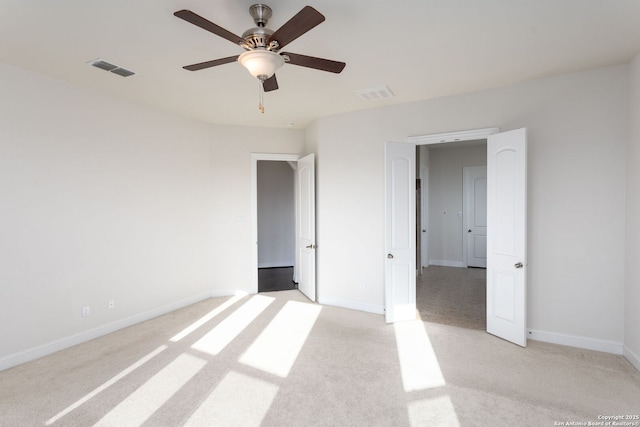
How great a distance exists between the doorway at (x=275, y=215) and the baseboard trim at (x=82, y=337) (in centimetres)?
302

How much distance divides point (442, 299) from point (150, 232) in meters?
4.26

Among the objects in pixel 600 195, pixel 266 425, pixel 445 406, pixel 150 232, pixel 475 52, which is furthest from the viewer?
pixel 150 232

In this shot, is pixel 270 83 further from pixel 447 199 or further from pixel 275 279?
pixel 447 199

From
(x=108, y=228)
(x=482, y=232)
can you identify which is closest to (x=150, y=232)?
(x=108, y=228)

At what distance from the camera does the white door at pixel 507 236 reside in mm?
3227

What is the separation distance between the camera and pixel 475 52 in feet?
8.95

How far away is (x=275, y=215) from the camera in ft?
25.3

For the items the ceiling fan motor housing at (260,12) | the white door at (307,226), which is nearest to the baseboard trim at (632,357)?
the white door at (307,226)

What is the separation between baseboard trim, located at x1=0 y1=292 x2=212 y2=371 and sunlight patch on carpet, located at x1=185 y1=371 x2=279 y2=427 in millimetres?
1874

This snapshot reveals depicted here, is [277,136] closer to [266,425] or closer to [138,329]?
[138,329]

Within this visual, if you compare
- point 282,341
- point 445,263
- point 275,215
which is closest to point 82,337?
point 282,341

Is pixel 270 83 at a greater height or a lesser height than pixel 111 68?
lesser

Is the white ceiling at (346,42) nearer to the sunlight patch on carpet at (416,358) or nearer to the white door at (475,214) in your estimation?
the sunlight patch on carpet at (416,358)

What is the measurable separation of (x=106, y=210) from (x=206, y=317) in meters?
1.76
